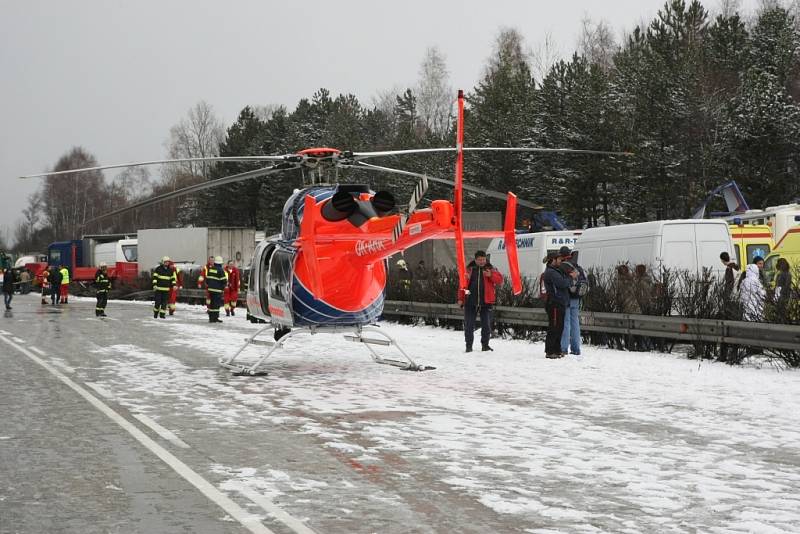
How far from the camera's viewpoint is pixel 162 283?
94.9 ft

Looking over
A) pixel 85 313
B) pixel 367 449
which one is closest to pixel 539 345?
pixel 367 449

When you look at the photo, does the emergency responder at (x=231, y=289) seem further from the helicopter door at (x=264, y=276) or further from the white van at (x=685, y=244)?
the helicopter door at (x=264, y=276)

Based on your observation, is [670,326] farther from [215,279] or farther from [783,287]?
[215,279]

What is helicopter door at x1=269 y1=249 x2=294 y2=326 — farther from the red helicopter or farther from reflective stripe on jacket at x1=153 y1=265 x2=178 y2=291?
reflective stripe on jacket at x1=153 y1=265 x2=178 y2=291

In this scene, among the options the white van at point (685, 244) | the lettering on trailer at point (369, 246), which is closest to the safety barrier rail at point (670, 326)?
the white van at point (685, 244)

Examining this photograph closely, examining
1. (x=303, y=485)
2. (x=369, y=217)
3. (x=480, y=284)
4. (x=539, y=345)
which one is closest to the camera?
(x=303, y=485)

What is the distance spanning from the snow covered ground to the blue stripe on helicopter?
30.5 inches

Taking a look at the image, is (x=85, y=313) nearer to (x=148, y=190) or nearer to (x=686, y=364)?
(x=686, y=364)

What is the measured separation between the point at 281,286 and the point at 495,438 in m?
6.16

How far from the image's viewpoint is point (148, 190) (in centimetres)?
12494

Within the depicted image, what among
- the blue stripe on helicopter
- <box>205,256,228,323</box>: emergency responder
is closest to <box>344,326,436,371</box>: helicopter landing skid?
the blue stripe on helicopter

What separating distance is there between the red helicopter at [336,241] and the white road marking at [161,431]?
10.3 ft

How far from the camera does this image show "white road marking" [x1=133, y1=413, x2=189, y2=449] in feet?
27.6

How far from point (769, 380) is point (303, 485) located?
810 cm
